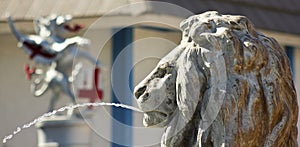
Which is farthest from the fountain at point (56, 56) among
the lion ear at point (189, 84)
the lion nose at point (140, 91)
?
the lion ear at point (189, 84)

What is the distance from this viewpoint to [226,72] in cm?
397

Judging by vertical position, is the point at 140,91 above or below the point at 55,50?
below

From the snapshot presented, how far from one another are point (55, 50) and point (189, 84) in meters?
10.9

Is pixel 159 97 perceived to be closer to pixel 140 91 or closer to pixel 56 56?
pixel 140 91

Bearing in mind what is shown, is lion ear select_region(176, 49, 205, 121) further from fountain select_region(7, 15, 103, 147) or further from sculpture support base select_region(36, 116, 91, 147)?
fountain select_region(7, 15, 103, 147)

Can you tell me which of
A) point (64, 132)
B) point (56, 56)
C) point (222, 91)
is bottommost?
point (222, 91)

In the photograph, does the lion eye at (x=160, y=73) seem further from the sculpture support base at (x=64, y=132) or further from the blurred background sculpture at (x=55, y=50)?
the blurred background sculpture at (x=55, y=50)

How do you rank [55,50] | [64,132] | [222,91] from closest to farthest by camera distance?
1. [222,91]
2. [64,132]
3. [55,50]

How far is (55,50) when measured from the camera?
14805 millimetres

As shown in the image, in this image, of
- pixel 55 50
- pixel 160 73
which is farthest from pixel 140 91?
pixel 55 50

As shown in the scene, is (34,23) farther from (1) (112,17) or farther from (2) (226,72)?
(2) (226,72)

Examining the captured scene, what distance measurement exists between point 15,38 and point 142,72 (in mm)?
6242

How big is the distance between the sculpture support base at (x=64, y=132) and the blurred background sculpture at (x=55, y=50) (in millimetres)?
810

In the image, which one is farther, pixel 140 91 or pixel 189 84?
pixel 140 91
